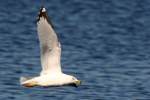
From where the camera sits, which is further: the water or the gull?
the water

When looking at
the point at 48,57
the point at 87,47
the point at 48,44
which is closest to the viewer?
the point at 48,44

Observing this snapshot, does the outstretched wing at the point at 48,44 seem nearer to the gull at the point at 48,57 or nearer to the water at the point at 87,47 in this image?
the gull at the point at 48,57

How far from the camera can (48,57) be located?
16.1 m

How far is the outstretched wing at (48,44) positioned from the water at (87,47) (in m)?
3.39

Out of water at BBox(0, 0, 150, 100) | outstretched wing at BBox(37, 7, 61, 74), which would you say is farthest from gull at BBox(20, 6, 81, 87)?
water at BBox(0, 0, 150, 100)

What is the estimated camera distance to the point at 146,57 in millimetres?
23656

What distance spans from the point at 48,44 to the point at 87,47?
9.26m

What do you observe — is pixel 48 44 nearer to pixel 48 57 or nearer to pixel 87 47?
pixel 48 57

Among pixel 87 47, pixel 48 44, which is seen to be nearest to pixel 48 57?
pixel 48 44

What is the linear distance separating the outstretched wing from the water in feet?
11.1

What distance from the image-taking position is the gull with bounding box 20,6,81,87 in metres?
A: 15.6

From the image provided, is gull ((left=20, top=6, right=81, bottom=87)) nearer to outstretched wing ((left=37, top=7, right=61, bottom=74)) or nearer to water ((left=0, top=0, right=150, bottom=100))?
outstretched wing ((left=37, top=7, right=61, bottom=74))

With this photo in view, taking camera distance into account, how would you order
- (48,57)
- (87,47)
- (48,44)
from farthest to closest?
(87,47), (48,57), (48,44)

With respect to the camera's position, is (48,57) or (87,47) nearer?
(48,57)
